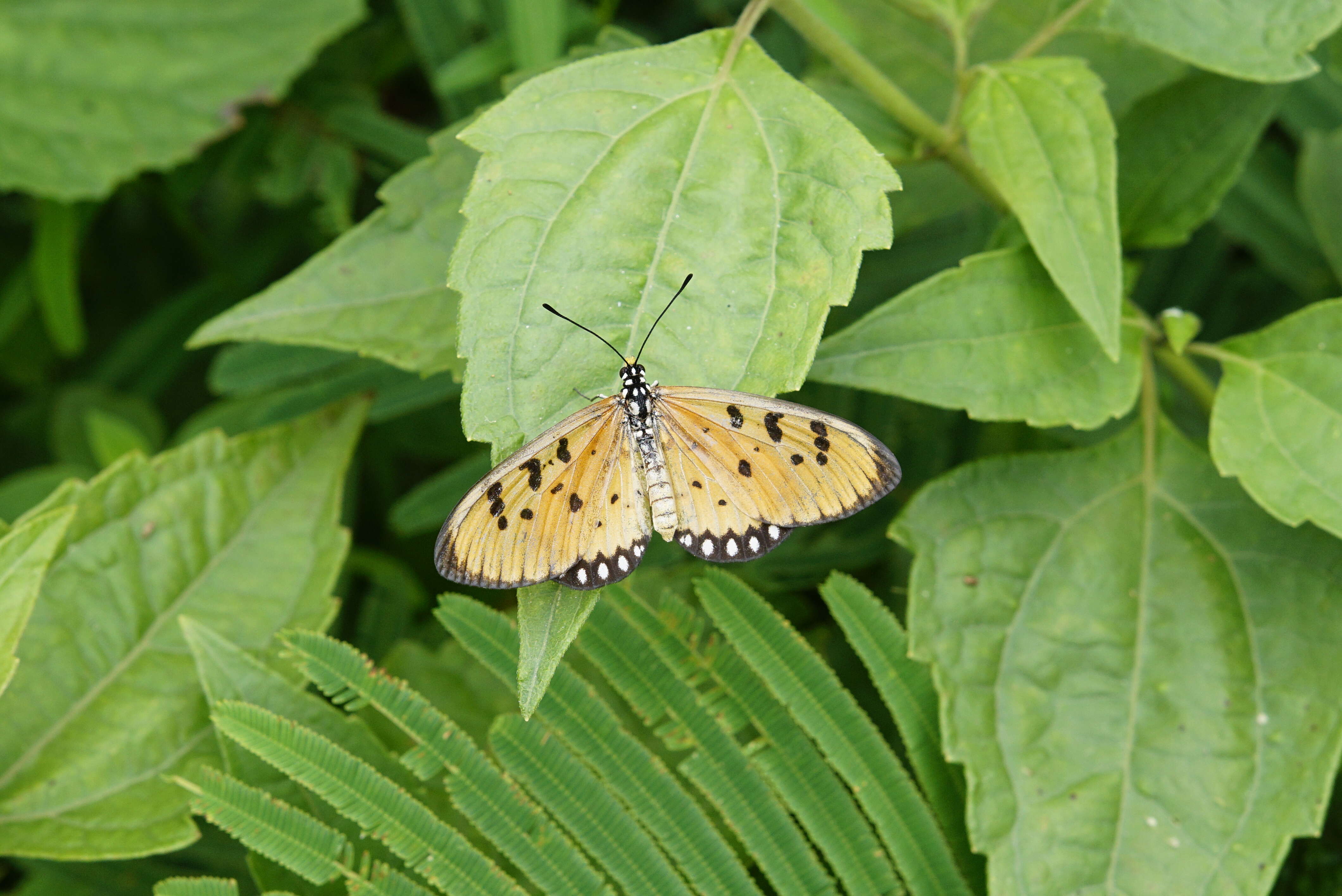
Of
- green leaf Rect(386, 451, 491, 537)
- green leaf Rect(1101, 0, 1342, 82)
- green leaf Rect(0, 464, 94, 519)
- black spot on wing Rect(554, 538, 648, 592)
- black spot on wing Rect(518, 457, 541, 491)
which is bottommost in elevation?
black spot on wing Rect(554, 538, 648, 592)

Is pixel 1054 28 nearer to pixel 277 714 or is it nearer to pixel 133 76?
pixel 277 714

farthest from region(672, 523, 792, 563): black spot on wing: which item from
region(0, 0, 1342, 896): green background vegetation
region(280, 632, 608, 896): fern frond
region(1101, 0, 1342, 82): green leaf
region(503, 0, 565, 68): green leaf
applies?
region(503, 0, 565, 68): green leaf

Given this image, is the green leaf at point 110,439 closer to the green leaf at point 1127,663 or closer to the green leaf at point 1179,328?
the green leaf at point 1127,663

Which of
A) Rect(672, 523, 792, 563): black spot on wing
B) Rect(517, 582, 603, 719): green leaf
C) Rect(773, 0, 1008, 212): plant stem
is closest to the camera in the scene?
Rect(517, 582, 603, 719): green leaf

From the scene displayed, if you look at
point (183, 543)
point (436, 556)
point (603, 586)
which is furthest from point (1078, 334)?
point (183, 543)

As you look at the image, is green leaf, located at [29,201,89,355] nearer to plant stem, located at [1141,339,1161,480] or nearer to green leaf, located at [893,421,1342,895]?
green leaf, located at [893,421,1342,895]

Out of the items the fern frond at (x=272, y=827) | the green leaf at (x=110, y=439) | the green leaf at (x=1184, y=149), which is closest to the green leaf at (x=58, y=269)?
the green leaf at (x=110, y=439)

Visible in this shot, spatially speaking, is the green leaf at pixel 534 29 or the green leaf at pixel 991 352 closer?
the green leaf at pixel 991 352
